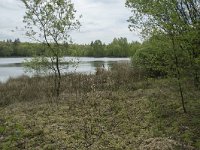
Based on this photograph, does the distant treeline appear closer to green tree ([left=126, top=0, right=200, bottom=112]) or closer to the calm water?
the calm water

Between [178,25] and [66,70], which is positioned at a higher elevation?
[178,25]

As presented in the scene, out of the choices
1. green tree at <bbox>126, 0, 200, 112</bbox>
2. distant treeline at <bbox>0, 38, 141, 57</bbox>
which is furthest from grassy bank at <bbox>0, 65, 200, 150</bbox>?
distant treeline at <bbox>0, 38, 141, 57</bbox>

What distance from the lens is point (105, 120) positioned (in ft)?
36.2

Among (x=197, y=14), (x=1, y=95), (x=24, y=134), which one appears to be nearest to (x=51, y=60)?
(x=1, y=95)

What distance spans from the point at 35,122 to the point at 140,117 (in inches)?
150

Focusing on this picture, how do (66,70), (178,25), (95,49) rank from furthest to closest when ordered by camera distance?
(95,49) → (66,70) → (178,25)

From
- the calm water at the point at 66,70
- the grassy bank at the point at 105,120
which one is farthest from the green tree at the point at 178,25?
the calm water at the point at 66,70

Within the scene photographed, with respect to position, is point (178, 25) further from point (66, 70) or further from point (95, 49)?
point (95, 49)

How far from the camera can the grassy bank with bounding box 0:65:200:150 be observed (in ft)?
29.1

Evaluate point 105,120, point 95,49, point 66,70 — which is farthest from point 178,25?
point 95,49

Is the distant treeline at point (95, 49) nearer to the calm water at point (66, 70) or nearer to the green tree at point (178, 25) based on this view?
the calm water at point (66, 70)

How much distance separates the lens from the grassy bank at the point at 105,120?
8.87 meters

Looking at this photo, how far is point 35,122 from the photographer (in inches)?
444

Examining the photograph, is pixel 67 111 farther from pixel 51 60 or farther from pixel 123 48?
Answer: pixel 123 48
